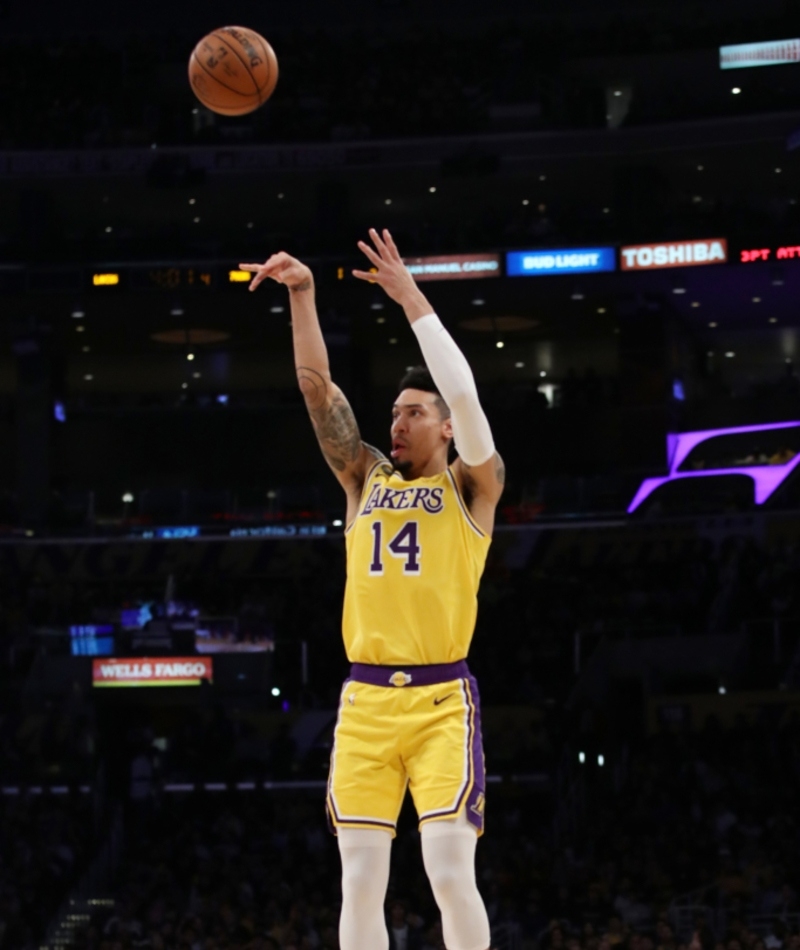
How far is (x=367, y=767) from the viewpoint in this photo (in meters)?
7.00

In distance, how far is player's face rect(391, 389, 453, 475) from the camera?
748 centimetres

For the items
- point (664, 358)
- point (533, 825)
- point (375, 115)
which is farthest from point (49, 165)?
point (533, 825)

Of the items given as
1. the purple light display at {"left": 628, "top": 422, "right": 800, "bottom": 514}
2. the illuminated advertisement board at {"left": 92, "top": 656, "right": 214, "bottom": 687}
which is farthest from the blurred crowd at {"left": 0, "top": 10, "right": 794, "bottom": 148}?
the illuminated advertisement board at {"left": 92, "top": 656, "right": 214, "bottom": 687}

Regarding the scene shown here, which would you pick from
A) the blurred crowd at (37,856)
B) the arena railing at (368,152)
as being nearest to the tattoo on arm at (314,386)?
the blurred crowd at (37,856)

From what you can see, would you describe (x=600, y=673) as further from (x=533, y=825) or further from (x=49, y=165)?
(x=49, y=165)

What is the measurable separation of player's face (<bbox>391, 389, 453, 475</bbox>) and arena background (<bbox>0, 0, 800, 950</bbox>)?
462 inches

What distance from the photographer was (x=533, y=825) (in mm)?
23797

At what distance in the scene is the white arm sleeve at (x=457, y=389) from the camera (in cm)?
706

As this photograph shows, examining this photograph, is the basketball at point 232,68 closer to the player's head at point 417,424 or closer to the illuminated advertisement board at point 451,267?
the player's head at point 417,424

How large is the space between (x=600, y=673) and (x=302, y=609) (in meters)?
5.91

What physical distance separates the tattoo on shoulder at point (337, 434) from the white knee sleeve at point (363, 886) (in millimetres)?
1834

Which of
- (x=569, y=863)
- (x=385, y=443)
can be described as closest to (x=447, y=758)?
(x=569, y=863)

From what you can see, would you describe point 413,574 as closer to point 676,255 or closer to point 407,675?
point 407,675

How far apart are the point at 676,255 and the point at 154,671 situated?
526 inches
